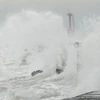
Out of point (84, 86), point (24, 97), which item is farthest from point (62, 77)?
point (24, 97)

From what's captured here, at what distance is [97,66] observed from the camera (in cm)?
2469

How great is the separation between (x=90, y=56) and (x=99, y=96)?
14761 millimetres

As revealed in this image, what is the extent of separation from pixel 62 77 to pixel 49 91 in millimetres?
8216

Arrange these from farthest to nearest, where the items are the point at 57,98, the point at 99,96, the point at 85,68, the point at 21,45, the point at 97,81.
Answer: the point at 21,45 < the point at 85,68 < the point at 97,81 < the point at 57,98 < the point at 99,96

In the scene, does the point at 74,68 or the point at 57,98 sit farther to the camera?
the point at 74,68

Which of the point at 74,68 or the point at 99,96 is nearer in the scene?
the point at 99,96

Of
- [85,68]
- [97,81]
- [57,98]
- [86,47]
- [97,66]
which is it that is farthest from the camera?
[86,47]

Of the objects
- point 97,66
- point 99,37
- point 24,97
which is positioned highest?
point 99,37

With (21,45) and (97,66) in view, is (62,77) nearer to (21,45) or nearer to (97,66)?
(97,66)

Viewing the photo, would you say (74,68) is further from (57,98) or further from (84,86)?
(57,98)

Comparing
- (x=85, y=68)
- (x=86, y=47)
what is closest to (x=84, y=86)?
(x=85, y=68)

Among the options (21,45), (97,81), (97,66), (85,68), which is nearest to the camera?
(97,81)

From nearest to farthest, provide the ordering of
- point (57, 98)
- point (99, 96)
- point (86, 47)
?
point (99, 96) → point (57, 98) → point (86, 47)

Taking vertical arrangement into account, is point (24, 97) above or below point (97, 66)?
below
